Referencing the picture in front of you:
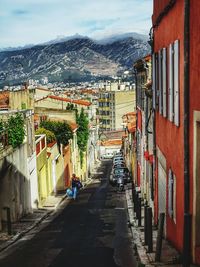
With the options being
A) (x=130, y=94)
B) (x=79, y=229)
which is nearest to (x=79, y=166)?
(x=79, y=229)

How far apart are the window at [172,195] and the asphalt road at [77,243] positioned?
1513 mm

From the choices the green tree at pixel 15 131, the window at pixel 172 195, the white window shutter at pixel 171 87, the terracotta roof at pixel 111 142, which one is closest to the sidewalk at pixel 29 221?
the green tree at pixel 15 131

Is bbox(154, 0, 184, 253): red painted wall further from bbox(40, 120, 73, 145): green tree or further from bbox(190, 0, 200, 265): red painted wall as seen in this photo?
bbox(40, 120, 73, 145): green tree

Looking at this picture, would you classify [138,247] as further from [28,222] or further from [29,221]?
[29,221]

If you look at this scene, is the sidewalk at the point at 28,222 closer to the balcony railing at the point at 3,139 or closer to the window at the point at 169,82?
the balcony railing at the point at 3,139

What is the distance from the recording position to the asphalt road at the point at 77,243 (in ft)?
44.5

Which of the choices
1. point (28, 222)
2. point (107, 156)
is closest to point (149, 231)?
point (28, 222)

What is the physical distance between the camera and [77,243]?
16.6m

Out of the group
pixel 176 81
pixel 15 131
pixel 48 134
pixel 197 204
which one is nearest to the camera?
pixel 197 204

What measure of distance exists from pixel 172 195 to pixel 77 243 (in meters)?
4.51

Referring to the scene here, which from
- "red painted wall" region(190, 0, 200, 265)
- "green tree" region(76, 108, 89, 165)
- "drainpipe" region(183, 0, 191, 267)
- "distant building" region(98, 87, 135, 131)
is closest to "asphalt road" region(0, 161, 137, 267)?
"drainpipe" region(183, 0, 191, 267)

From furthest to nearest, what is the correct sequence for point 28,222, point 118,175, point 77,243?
1. point 118,175
2. point 28,222
3. point 77,243

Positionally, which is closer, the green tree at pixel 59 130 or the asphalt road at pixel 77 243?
the asphalt road at pixel 77 243

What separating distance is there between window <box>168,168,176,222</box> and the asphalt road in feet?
4.96
